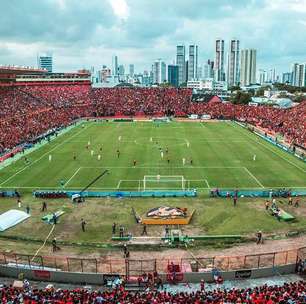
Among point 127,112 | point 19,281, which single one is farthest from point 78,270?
point 127,112

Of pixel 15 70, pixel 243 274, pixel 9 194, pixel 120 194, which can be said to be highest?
pixel 15 70

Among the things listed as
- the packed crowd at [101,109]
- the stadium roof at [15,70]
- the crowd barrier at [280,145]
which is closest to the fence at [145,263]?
the crowd barrier at [280,145]

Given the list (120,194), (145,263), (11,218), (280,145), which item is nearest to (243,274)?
(145,263)

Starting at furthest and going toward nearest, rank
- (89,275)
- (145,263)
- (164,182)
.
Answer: (164,182) → (145,263) → (89,275)

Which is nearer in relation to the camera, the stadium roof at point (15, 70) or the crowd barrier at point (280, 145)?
the crowd barrier at point (280, 145)

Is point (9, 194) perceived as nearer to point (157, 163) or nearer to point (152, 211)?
point (152, 211)

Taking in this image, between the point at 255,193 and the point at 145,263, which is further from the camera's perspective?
the point at 255,193

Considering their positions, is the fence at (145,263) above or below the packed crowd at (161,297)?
below

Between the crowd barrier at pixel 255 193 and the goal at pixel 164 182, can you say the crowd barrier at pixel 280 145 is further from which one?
the goal at pixel 164 182
